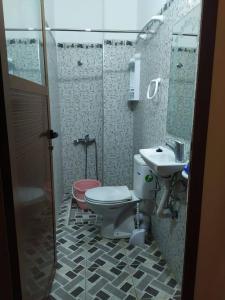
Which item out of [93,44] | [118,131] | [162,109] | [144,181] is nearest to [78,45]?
[93,44]

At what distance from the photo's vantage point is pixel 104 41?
3.05 m

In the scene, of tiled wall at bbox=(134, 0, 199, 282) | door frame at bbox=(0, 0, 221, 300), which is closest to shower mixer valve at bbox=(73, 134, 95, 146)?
tiled wall at bbox=(134, 0, 199, 282)

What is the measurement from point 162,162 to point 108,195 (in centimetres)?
85

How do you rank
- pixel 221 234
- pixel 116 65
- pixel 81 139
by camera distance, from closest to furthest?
pixel 221 234 → pixel 116 65 → pixel 81 139

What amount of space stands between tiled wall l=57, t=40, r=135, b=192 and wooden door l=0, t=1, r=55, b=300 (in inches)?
63.2

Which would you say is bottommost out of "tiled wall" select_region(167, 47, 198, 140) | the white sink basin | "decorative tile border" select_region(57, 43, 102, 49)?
the white sink basin

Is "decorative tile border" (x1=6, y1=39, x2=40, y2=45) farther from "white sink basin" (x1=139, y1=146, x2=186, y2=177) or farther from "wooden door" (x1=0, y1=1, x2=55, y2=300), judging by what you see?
"white sink basin" (x1=139, y1=146, x2=186, y2=177)

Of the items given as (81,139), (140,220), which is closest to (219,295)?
(140,220)

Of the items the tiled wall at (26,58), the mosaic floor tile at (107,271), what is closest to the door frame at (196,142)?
the tiled wall at (26,58)

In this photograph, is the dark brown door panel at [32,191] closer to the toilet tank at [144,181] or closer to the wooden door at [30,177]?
→ the wooden door at [30,177]

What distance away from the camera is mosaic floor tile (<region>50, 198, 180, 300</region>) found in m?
1.68

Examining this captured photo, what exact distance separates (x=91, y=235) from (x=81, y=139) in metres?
1.38

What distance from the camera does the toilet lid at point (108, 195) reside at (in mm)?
2203

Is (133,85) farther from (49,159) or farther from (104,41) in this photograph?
(49,159)
